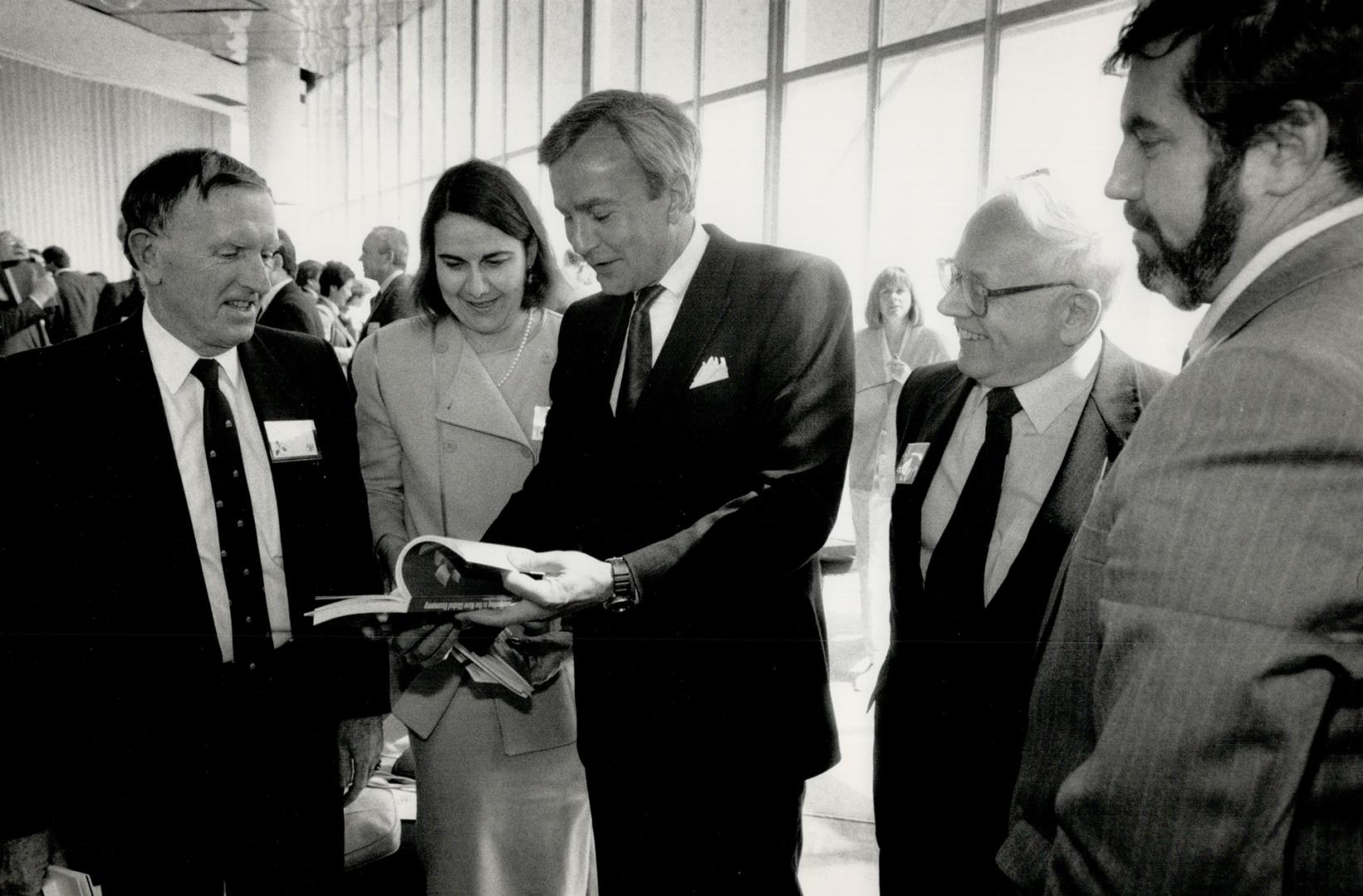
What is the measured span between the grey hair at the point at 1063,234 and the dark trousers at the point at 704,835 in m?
0.97

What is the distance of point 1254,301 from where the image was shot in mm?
739

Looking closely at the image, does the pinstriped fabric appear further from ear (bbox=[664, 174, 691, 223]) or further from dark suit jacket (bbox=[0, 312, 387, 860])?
ear (bbox=[664, 174, 691, 223])

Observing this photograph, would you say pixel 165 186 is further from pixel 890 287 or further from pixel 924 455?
pixel 890 287

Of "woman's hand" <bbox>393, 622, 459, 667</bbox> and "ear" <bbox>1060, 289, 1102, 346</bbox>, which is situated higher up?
"ear" <bbox>1060, 289, 1102, 346</bbox>

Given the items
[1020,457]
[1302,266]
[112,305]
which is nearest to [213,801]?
[1020,457]

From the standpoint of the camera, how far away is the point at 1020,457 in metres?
1.55

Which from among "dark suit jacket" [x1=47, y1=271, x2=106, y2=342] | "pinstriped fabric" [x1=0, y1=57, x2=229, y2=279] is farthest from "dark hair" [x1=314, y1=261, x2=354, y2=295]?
"pinstriped fabric" [x1=0, y1=57, x2=229, y2=279]

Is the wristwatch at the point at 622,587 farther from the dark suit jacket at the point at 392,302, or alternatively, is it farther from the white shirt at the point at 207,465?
the dark suit jacket at the point at 392,302

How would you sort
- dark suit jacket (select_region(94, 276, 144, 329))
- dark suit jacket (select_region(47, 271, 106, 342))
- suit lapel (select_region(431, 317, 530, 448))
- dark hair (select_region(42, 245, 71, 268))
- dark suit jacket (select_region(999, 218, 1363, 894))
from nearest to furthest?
1. dark suit jacket (select_region(999, 218, 1363, 894))
2. suit lapel (select_region(431, 317, 530, 448))
3. dark suit jacket (select_region(94, 276, 144, 329))
4. dark suit jacket (select_region(47, 271, 106, 342))
5. dark hair (select_region(42, 245, 71, 268))

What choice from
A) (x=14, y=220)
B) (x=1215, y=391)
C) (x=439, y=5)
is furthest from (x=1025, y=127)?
(x=14, y=220)

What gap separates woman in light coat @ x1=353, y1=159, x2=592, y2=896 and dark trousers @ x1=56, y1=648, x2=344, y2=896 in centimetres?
24

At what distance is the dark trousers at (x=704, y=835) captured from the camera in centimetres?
153

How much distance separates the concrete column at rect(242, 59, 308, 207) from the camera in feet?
54.7

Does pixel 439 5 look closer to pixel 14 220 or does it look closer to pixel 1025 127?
pixel 14 220
